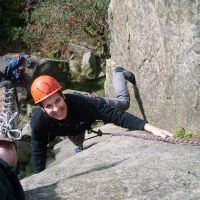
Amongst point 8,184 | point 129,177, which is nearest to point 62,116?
point 129,177

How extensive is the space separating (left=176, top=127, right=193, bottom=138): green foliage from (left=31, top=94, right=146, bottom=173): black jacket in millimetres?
559

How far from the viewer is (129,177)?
3.66 m

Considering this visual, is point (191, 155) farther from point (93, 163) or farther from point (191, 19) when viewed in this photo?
point (191, 19)

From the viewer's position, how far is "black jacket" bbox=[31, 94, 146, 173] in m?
5.14

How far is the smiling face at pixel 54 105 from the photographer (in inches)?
197

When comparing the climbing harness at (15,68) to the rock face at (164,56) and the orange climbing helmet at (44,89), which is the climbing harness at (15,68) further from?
the orange climbing helmet at (44,89)

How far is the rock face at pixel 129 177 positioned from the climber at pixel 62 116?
572 mm

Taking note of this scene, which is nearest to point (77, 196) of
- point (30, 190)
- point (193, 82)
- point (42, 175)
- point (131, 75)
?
point (30, 190)

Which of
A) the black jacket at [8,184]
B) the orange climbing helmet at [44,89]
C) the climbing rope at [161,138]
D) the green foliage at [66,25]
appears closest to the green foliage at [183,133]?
the climbing rope at [161,138]

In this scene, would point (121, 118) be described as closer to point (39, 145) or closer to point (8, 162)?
point (39, 145)

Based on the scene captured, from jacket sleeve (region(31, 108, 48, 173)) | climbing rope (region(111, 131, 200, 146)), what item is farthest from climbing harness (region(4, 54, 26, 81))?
climbing rope (region(111, 131, 200, 146))

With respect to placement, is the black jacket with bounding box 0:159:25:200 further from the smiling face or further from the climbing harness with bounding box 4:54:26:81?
the climbing harness with bounding box 4:54:26:81

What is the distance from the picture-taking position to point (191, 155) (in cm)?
409

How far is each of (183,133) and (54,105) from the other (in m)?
1.46
